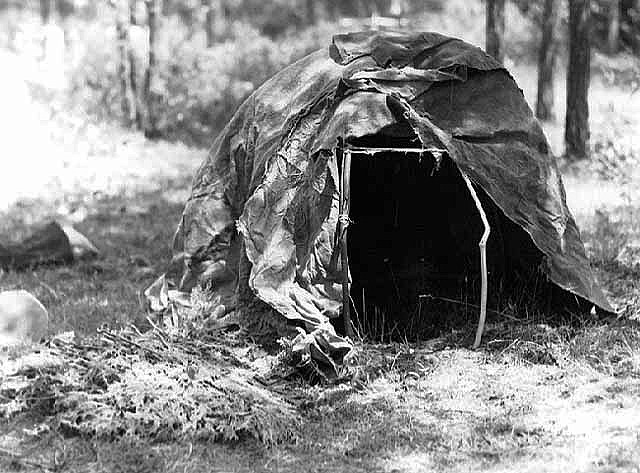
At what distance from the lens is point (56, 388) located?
582cm

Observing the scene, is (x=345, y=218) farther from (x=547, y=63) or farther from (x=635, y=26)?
(x=635, y=26)

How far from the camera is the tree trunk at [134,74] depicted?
15.2 meters

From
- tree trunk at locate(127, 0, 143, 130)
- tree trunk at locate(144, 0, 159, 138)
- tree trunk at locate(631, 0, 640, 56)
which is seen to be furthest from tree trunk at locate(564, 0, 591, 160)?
tree trunk at locate(631, 0, 640, 56)

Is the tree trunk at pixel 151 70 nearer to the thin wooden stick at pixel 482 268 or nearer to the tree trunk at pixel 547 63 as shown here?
the tree trunk at pixel 547 63

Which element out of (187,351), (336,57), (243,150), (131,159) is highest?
(336,57)

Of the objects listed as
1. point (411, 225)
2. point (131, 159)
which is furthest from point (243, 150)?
point (131, 159)

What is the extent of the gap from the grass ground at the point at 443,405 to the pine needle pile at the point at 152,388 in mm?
115

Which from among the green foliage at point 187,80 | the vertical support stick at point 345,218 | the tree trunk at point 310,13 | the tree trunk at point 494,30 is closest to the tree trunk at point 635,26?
the green foliage at point 187,80

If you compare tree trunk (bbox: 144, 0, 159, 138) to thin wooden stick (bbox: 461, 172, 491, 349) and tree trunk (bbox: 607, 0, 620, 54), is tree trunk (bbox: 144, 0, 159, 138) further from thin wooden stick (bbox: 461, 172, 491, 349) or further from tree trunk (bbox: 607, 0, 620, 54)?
tree trunk (bbox: 607, 0, 620, 54)

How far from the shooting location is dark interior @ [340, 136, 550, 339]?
24.0 feet

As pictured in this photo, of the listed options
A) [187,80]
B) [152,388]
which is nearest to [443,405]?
[152,388]

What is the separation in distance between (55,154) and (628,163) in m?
7.99

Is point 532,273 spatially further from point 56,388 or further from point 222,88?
point 222,88

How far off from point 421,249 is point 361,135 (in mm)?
1896
